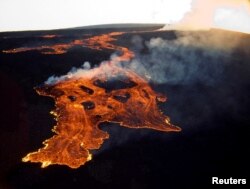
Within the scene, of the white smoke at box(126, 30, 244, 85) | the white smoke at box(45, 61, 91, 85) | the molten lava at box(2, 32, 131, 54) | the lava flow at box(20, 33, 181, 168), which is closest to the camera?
the lava flow at box(20, 33, 181, 168)

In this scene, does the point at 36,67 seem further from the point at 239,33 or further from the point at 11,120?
the point at 239,33

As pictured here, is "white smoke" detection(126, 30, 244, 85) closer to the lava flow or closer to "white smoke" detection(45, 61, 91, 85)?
the lava flow

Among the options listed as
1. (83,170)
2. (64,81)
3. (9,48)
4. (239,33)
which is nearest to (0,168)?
(83,170)

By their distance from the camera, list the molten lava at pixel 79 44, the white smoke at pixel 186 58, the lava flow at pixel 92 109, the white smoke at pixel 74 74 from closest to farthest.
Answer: the lava flow at pixel 92 109 < the white smoke at pixel 74 74 < the white smoke at pixel 186 58 < the molten lava at pixel 79 44

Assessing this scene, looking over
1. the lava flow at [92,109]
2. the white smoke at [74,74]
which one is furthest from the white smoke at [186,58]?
the white smoke at [74,74]

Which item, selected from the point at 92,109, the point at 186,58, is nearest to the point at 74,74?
the point at 92,109

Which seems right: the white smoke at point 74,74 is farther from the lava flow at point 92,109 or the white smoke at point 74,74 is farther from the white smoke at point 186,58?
the white smoke at point 186,58

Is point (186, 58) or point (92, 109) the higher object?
point (186, 58)

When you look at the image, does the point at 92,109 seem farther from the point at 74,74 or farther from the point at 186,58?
the point at 186,58

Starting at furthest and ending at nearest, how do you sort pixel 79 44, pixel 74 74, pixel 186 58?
pixel 79 44 → pixel 186 58 → pixel 74 74

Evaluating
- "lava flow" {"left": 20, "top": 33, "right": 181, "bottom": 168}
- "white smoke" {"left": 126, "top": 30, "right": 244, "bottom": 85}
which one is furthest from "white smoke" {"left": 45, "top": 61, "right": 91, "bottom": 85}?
"white smoke" {"left": 126, "top": 30, "right": 244, "bottom": 85}
